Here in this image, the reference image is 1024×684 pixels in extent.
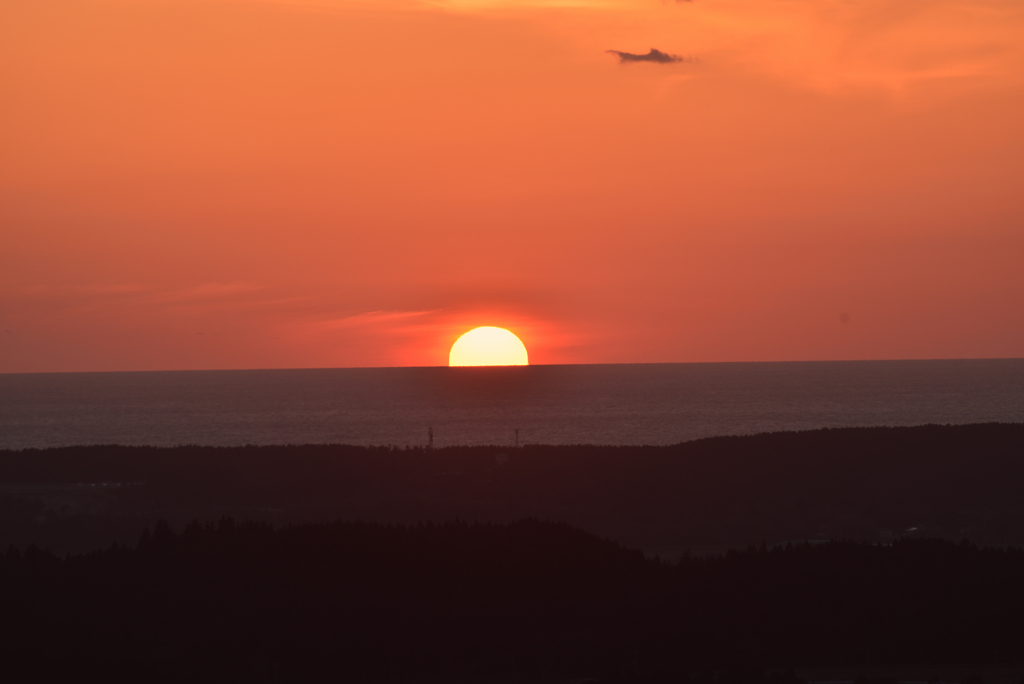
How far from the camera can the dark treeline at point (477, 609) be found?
3541cm

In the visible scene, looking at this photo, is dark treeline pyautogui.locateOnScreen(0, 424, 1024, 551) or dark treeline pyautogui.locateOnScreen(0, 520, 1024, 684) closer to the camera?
dark treeline pyautogui.locateOnScreen(0, 520, 1024, 684)

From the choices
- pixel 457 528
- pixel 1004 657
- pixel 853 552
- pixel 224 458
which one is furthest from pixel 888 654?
pixel 224 458

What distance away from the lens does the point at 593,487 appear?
238ft

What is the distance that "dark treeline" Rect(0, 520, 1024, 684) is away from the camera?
116 feet

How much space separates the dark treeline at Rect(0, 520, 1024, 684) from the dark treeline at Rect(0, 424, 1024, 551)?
18196 mm

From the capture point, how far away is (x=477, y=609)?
38.4 meters

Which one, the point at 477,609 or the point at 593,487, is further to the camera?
the point at 593,487

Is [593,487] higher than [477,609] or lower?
higher

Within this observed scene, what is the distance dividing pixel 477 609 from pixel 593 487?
34.8 m

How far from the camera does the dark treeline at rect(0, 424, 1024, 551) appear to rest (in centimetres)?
6288

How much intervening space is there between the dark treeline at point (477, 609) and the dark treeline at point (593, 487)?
1820 centimetres

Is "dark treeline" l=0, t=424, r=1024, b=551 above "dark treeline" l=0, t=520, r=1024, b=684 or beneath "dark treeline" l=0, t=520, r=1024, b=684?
above

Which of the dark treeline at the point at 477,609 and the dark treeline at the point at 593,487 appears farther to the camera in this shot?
the dark treeline at the point at 593,487

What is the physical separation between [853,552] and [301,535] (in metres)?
23.6
